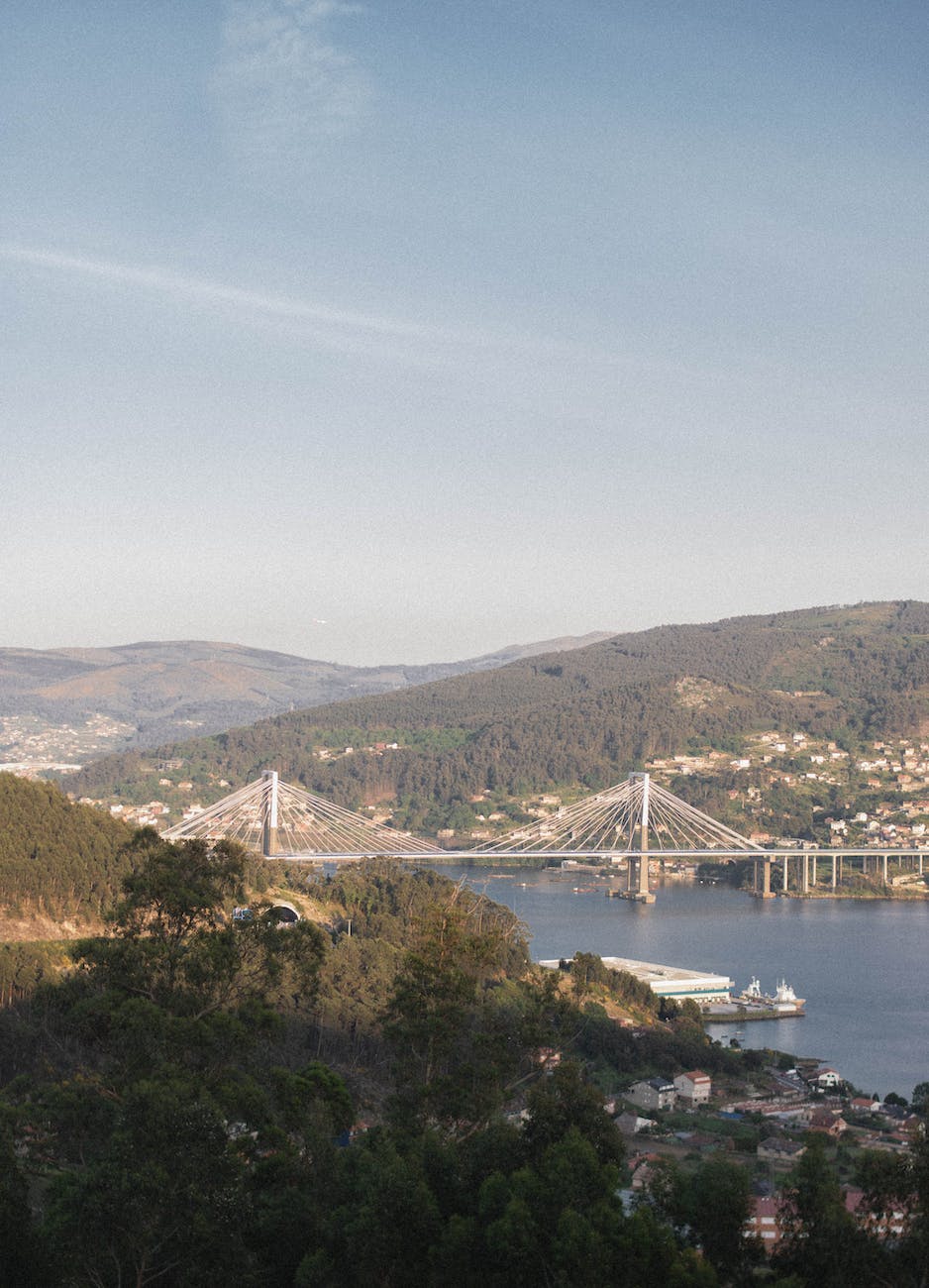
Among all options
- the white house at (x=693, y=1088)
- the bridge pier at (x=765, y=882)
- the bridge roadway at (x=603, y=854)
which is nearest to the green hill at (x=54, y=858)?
the white house at (x=693, y=1088)

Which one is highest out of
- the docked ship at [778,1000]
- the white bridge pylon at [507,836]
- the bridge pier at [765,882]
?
the white bridge pylon at [507,836]

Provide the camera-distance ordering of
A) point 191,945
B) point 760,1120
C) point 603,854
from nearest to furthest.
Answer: point 191,945 → point 760,1120 → point 603,854

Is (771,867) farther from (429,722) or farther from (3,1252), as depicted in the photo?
(3,1252)

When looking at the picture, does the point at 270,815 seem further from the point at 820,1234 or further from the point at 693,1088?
the point at 820,1234

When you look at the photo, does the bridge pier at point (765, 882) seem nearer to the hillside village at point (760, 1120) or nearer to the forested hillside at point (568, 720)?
the forested hillside at point (568, 720)

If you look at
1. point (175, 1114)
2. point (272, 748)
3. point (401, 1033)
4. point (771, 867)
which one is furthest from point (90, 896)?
point (272, 748)

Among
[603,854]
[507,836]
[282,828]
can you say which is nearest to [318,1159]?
[603,854]

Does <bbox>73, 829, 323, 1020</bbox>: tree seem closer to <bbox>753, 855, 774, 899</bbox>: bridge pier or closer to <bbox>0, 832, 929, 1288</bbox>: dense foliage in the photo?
<bbox>0, 832, 929, 1288</bbox>: dense foliage
